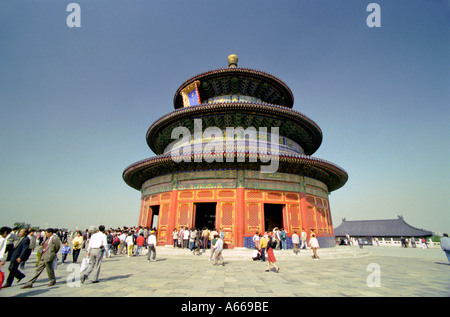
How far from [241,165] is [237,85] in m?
9.70

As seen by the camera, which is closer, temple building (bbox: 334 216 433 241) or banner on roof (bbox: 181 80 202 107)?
banner on roof (bbox: 181 80 202 107)

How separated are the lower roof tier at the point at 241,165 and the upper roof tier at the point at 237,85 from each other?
27.2ft

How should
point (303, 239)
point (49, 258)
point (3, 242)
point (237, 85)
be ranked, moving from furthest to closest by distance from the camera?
point (237, 85) < point (303, 239) < point (49, 258) < point (3, 242)

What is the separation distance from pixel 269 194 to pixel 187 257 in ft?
23.2

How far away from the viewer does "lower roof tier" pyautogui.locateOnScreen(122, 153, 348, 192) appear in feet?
47.1

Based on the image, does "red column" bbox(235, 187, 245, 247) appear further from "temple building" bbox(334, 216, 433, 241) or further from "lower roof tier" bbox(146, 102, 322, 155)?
"temple building" bbox(334, 216, 433, 241)

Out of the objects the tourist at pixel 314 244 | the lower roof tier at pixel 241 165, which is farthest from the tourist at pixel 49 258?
Result: the tourist at pixel 314 244

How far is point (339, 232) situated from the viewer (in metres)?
47.2

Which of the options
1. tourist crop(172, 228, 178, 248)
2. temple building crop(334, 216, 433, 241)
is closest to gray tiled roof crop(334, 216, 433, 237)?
temple building crop(334, 216, 433, 241)

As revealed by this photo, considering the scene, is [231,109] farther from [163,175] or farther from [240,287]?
[240,287]

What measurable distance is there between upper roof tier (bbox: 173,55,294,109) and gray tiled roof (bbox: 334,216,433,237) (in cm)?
3600

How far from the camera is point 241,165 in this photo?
1509 centimetres

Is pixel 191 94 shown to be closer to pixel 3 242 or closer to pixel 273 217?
pixel 273 217

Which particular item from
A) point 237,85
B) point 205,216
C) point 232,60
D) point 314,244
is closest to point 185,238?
point 314,244
